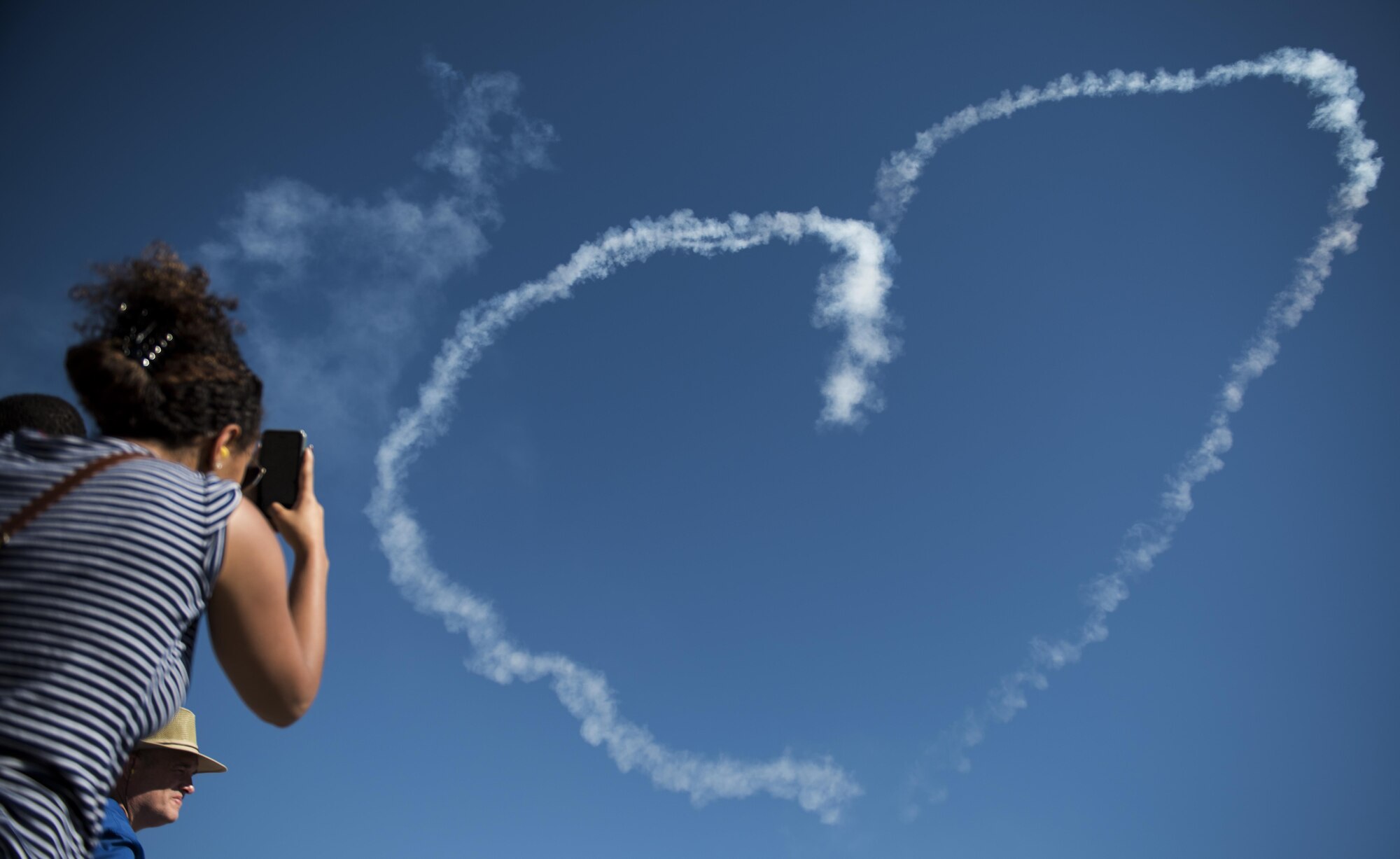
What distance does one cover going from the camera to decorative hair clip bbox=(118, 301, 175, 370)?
3783 mm

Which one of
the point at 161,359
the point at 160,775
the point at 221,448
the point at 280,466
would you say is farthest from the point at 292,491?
the point at 160,775

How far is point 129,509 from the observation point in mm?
3154

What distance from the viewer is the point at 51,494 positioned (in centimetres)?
317

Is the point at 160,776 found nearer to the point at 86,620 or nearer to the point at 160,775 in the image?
the point at 160,775

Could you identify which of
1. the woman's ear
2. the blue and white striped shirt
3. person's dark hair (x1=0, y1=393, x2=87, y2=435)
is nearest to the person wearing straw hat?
person's dark hair (x1=0, y1=393, x2=87, y2=435)

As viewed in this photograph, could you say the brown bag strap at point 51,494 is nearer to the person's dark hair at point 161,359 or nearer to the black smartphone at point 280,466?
the person's dark hair at point 161,359

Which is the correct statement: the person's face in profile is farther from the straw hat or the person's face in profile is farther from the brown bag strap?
the brown bag strap

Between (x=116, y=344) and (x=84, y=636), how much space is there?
1435mm

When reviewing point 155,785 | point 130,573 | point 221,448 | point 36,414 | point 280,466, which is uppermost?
point 36,414

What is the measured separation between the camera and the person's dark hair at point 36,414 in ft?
16.9

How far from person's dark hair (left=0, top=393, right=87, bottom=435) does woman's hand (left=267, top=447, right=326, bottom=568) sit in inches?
80.0

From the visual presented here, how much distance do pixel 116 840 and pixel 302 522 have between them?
372cm

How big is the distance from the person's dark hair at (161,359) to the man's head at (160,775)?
15.6ft

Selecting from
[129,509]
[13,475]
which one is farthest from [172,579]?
[13,475]
